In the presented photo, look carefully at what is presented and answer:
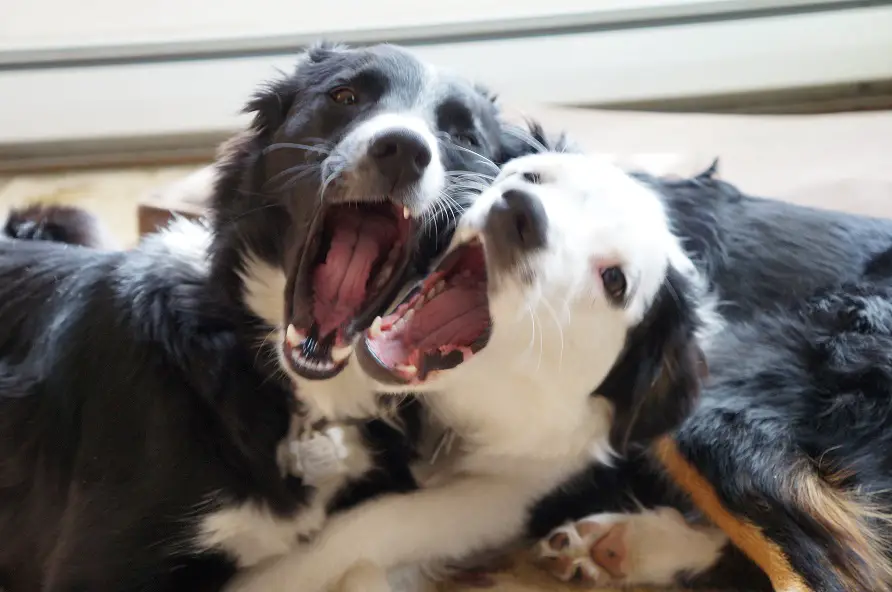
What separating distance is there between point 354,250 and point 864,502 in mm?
971

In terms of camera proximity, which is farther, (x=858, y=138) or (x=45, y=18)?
(x=45, y=18)

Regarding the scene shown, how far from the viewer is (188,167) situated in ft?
12.0

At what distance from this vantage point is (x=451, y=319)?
152cm

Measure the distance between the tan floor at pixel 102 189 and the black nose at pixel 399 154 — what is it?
5.98ft

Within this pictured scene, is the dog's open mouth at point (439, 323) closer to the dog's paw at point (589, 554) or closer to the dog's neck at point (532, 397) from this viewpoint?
the dog's neck at point (532, 397)

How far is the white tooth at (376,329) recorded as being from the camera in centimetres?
143

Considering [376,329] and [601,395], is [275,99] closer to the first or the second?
[376,329]

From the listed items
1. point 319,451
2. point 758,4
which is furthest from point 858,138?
point 319,451

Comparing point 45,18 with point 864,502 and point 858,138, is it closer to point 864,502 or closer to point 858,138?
point 858,138

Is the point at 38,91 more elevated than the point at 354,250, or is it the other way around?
the point at 354,250

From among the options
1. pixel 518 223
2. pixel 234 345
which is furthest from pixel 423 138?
pixel 234 345

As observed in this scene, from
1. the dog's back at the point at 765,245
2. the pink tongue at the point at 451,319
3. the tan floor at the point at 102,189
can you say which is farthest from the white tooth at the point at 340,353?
the tan floor at the point at 102,189

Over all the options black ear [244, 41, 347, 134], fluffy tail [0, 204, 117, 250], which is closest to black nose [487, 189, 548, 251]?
black ear [244, 41, 347, 134]

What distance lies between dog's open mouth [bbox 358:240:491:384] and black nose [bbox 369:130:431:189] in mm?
194
